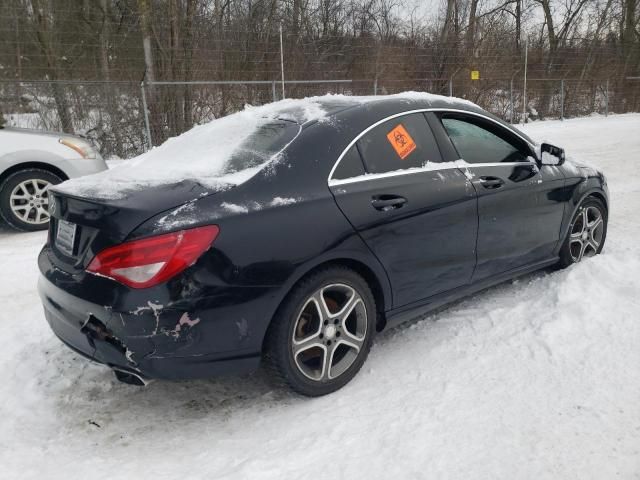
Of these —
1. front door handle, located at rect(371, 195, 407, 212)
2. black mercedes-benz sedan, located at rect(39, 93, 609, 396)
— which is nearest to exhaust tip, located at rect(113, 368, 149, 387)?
black mercedes-benz sedan, located at rect(39, 93, 609, 396)

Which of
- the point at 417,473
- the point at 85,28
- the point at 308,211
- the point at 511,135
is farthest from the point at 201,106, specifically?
the point at 417,473

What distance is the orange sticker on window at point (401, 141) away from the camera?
3301 mm

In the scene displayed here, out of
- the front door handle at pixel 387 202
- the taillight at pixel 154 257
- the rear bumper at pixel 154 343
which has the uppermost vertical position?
the front door handle at pixel 387 202

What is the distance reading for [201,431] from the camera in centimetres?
273

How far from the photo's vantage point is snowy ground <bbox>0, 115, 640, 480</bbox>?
7.90 ft

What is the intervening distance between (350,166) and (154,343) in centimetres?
138

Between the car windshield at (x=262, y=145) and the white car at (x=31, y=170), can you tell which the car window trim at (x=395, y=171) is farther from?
the white car at (x=31, y=170)

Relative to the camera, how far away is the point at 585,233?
14.8 ft

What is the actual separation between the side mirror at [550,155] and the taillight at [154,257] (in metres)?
2.76

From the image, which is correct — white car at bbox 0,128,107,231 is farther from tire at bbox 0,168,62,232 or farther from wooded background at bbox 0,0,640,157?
wooded background at bbox 0,0,640,157

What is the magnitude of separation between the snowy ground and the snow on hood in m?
1.13

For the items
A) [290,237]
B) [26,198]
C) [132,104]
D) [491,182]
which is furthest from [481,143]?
[132,104]

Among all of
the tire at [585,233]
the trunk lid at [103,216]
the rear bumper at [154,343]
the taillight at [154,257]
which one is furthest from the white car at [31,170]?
the tire at [585,233]

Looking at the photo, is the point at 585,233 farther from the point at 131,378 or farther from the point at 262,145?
the point at 131,378
